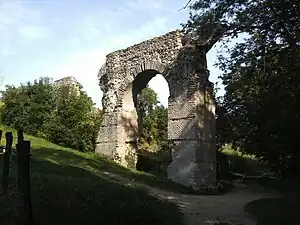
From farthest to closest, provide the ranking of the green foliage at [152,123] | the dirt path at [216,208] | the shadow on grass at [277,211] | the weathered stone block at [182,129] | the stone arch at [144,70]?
the green foliage at [152,123] < the stone arch at [144,70] < the weathered stone block at [182,129] < the dirt path at [216,208] < the shadow on grass at [277,211]

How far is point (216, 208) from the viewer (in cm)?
1107

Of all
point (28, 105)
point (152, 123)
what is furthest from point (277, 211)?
point (152, 123)

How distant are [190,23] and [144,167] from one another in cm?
1076

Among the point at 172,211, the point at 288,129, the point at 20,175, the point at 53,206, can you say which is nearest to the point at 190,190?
the point at 288,129

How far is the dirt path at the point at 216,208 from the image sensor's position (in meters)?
9.34

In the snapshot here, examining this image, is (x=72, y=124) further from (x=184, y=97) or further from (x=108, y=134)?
(x=184, y=97)

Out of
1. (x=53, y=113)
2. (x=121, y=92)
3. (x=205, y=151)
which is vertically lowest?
(x=205, y=151)

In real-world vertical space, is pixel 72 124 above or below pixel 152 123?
below

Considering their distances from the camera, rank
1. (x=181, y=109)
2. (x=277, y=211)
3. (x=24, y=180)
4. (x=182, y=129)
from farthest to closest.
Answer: (x=181, y=109) < (x=182, y=129) < (x=277, y=211) < (x=24, y=180)

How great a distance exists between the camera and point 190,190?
599 inches

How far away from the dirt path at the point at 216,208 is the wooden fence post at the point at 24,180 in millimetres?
3803

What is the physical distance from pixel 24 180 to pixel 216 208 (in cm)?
633

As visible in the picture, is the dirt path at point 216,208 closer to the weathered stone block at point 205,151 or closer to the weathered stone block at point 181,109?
the weathered stone block at point 205,151

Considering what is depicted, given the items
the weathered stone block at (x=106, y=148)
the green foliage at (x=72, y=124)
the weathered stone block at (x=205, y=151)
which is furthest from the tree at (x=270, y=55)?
the green foliage at (x=72, y=124)
